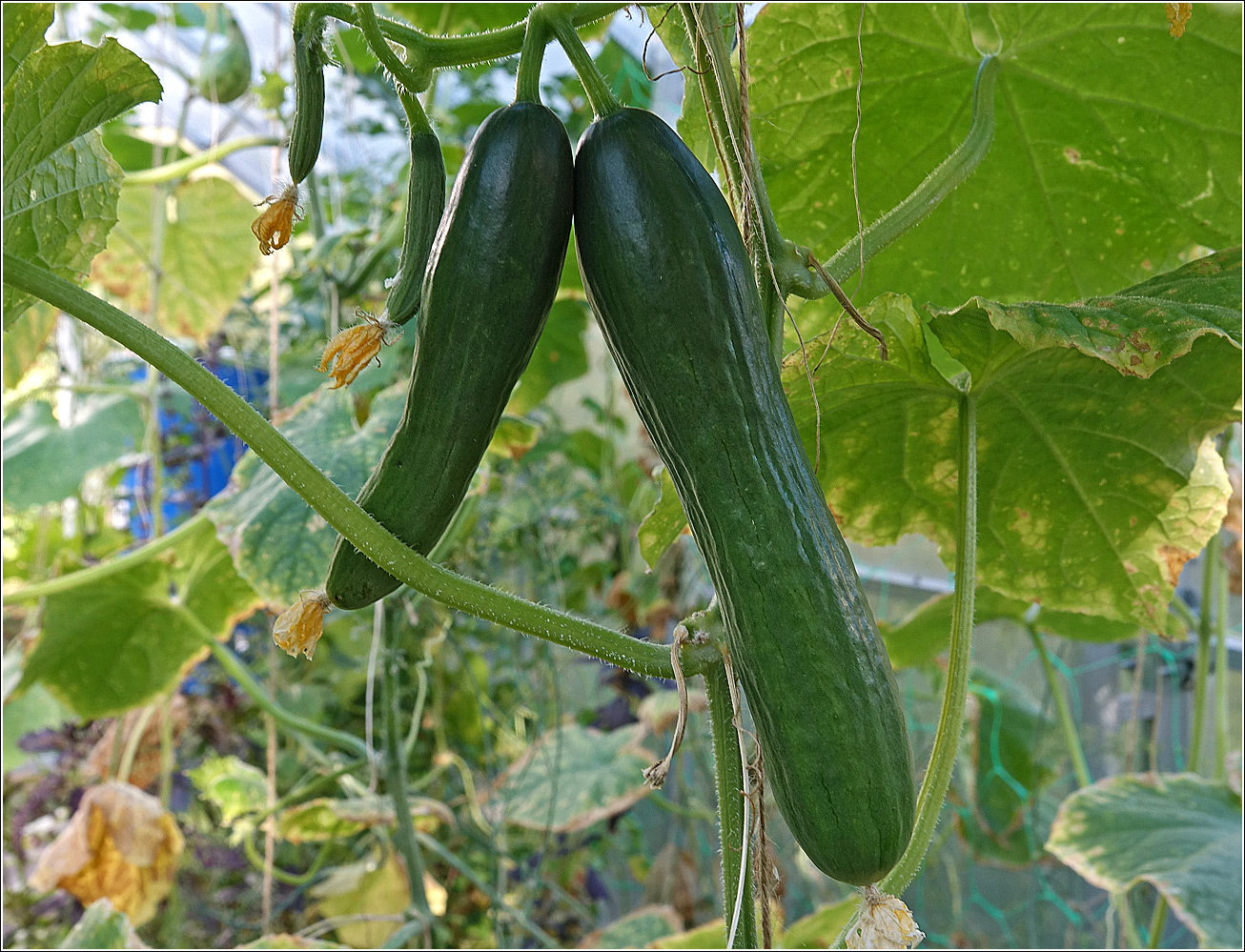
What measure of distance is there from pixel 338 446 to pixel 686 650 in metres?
0.76

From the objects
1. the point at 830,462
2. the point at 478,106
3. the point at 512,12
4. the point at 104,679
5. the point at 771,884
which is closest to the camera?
the point at 771,884

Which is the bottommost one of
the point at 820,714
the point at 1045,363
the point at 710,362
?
the point at 820,714

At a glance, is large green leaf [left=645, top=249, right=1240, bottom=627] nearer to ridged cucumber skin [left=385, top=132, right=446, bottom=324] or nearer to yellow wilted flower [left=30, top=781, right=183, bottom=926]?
ridged cucumber skin [left=385, top=132, right=446, bottom=324]

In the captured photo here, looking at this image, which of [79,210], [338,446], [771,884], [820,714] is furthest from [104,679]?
[820,714]

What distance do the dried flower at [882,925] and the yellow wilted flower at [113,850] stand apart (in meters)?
1.36

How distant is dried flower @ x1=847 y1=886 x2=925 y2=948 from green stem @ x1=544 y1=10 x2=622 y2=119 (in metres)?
0.45

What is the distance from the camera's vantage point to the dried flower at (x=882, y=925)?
0.49 m

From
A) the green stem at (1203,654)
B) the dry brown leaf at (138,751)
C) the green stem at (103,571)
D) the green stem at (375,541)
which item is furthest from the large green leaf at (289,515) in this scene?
the green stem at (1203,654)

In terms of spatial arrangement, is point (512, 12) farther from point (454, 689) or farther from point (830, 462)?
point (454, 689)

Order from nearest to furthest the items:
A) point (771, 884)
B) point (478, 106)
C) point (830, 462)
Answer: point (771, 884) < point (830, 462) < point (478, 106)

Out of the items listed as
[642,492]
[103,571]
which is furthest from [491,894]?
[642,492]

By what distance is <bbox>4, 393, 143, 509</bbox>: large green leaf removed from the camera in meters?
1.83

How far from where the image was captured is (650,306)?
507mm

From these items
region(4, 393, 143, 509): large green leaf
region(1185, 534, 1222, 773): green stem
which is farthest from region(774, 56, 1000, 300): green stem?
region(4, 393, 143, 509): large green leaf
